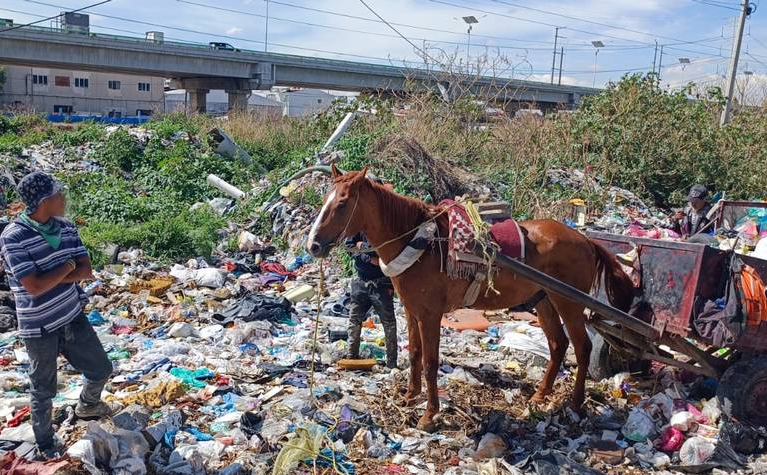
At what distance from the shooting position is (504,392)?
5.87 metres

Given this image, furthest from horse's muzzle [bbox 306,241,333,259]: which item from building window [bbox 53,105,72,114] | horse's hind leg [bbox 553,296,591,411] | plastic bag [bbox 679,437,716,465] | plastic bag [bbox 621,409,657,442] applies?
building window [bbox 53,105,72,114]

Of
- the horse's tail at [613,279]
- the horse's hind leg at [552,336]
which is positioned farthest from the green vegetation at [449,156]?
the horse's tail at [613,279]

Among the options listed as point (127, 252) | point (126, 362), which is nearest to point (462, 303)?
point (126, 362)

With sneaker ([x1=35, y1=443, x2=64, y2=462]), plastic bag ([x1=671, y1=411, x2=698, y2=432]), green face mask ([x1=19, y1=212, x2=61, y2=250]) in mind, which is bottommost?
plastic bag ([x1=671, y1=411, x2=698, y2=432])

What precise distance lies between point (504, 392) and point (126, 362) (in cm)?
349

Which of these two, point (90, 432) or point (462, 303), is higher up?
point (462, 303)

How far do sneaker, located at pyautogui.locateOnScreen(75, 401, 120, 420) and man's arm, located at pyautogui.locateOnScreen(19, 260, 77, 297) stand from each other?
3.28 feet

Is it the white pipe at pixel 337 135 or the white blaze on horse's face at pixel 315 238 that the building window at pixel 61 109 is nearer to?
the white pipe at pixel 337 135

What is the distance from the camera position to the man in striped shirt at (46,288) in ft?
12.4

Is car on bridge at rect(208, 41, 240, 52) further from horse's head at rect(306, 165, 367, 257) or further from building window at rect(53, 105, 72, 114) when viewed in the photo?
horse's head at rect(306, 165, 367, 257)

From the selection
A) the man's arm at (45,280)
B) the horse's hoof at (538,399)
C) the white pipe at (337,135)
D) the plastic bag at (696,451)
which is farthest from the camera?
the white pipe at (337,135)

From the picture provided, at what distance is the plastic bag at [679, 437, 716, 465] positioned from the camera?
15.6 feet

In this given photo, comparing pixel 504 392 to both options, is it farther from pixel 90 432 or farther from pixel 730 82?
pixel 730 82

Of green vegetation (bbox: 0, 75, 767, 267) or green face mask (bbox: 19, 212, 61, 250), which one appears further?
green vegetation (bbox: 0, 75, 767, 267)
